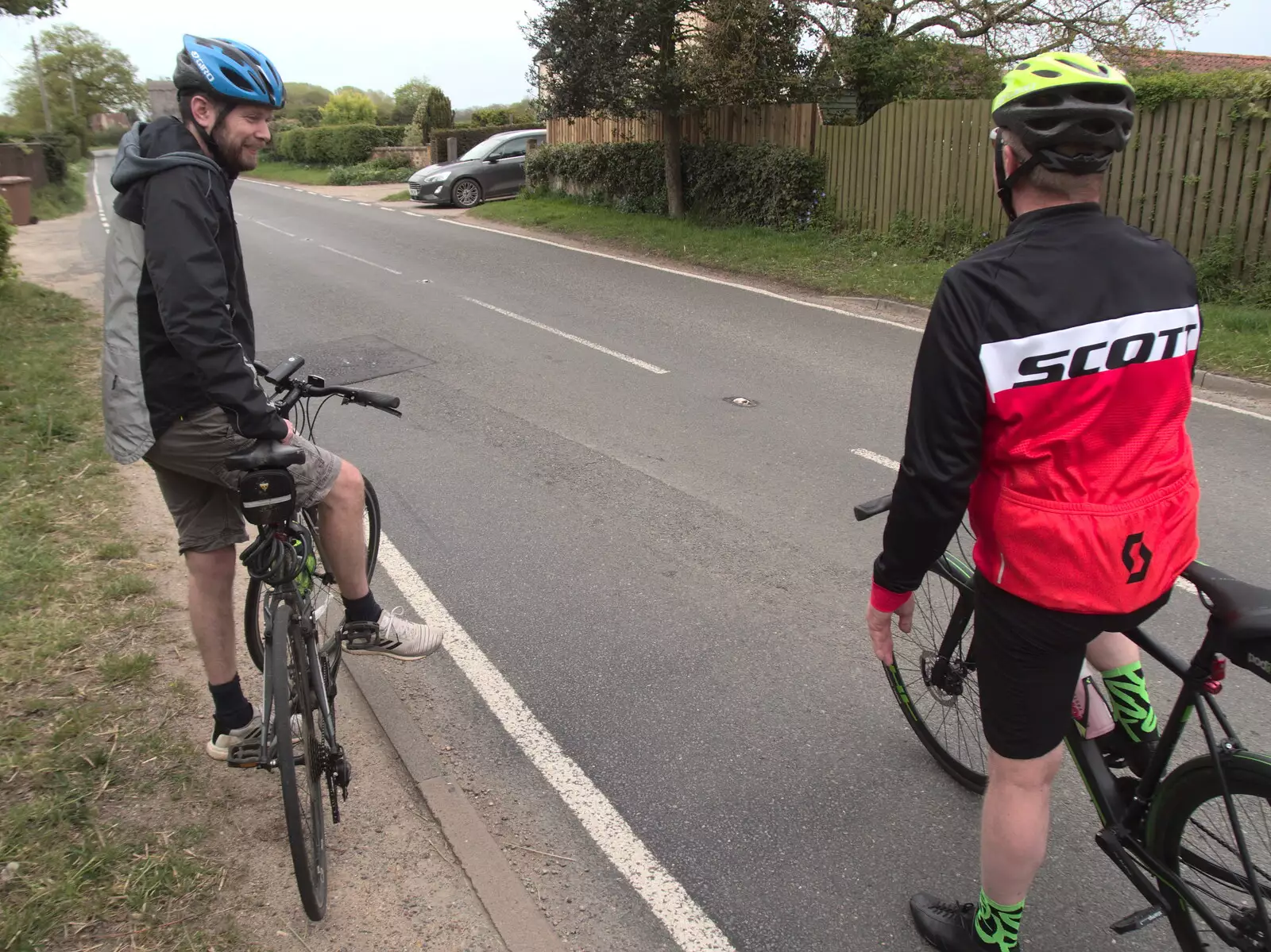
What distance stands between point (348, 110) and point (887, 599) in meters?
69.9

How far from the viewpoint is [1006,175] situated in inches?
81.5

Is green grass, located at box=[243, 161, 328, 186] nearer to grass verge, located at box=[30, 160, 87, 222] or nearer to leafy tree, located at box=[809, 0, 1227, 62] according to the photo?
grass verge, located at box=[30, 160, 87, 222]

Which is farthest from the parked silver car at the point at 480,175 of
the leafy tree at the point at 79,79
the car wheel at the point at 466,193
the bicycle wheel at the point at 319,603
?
the leafy tree at the point at 79,79

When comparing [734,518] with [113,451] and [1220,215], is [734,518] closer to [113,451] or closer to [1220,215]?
[113,451]

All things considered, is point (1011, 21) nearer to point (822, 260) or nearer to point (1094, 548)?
point (822, 260)

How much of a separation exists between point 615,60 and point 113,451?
1504cm

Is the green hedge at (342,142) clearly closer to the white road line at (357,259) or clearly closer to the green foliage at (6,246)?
the white road line at (357,259)

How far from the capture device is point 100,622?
161 inches

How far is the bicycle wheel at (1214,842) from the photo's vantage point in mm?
2047

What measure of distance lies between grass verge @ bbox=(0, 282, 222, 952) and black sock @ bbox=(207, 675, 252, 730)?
0.23 metres

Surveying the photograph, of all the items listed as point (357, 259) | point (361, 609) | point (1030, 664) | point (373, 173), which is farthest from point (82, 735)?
point (373, 173)

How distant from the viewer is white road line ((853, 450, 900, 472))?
6.05 m

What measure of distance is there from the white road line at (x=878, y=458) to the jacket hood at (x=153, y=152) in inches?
172

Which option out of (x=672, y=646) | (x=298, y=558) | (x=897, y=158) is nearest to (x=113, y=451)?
(x=298, y=558)
